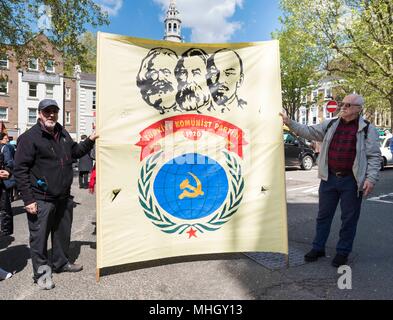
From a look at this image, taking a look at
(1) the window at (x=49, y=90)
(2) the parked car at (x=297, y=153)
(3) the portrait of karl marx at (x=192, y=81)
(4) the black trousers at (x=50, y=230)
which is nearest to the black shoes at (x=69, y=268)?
(4) the black trousers at (x=50, y=230)

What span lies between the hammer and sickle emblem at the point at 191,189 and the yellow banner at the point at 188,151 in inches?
0.5

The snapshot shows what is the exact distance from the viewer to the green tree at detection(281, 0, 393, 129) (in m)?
16.8

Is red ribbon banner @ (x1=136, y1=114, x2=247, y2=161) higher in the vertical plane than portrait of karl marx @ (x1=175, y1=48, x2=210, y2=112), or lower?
lower

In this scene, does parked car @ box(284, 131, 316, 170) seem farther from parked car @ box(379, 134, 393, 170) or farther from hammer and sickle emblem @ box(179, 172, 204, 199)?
hammer and sickle emblem @ box(179, 172, 204, 199)

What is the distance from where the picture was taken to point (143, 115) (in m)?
3.69

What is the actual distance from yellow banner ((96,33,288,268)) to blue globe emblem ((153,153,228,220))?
0.01 m

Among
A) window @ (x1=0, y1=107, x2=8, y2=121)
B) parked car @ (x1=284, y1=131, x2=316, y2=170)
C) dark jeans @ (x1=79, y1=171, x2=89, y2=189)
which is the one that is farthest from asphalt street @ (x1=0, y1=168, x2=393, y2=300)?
window @ (x1=0, y1=107, x2=8, y2=121)

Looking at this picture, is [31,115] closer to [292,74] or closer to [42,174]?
[292,74]

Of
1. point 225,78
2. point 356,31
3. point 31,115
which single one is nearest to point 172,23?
point 31,115

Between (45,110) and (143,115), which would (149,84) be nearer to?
(143,115)

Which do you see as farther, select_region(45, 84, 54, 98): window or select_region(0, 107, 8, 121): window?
select_region(45, 84, 54, 98): window

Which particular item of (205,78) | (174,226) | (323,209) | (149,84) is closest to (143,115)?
(149,84)
